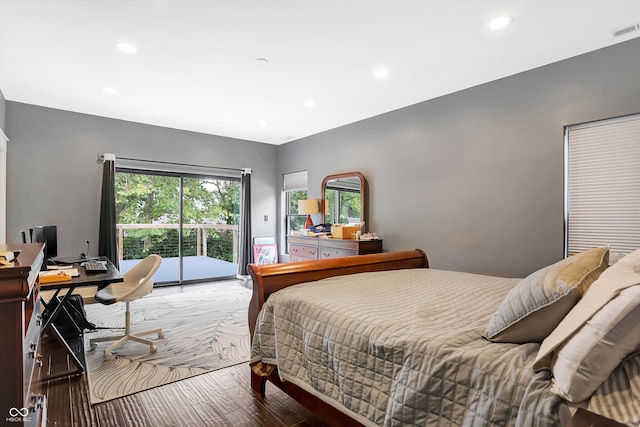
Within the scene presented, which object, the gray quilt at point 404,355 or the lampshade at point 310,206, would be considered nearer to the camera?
the gray quilt at point 404,355

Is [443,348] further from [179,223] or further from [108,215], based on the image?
[179,223]

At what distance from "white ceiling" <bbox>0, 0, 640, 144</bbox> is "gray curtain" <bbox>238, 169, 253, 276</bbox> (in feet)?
6.90

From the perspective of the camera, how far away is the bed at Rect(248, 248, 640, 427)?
99 centimetres

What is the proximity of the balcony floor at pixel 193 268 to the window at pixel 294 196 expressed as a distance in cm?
140

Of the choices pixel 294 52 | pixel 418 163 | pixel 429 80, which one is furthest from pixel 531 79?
pixel 294 52

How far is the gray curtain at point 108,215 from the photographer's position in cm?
490

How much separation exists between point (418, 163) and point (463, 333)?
3.23 meters

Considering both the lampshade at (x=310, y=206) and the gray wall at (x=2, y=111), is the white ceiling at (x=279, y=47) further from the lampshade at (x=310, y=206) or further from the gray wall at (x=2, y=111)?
the lampshade at (x=310, y=206)

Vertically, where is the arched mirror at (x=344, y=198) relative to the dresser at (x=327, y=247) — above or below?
above

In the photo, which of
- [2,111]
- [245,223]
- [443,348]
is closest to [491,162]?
[443,348]

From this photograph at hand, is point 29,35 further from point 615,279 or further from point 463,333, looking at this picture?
point 615,279

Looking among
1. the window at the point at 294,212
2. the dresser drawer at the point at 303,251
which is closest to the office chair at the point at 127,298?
the dresser drawer at the point at 303,251

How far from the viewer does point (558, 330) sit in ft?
3.76

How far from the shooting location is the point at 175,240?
586cm
